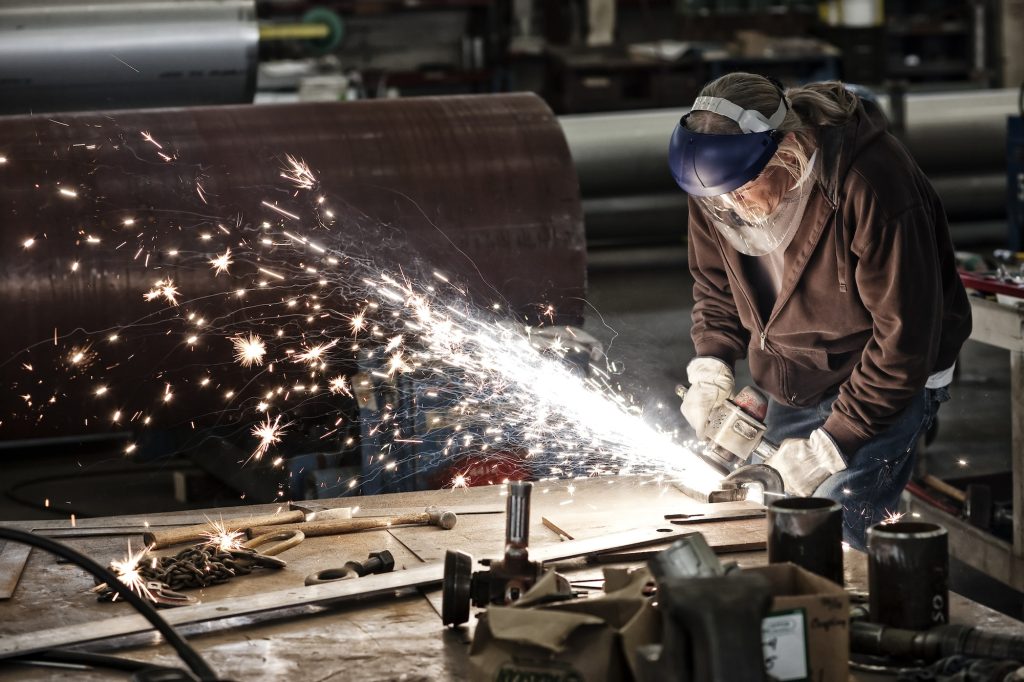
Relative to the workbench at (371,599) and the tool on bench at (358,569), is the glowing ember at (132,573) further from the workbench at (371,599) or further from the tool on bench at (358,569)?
the tool on bench at (358,569)

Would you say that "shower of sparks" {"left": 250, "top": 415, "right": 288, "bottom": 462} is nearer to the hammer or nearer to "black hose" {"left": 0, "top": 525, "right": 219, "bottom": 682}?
the hammer

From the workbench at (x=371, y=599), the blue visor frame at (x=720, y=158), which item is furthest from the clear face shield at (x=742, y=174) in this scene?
the workbench at (x=371, y=599)

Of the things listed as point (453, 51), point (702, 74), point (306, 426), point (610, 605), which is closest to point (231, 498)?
point (306, 426)

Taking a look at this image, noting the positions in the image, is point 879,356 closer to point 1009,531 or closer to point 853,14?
point 1009,531

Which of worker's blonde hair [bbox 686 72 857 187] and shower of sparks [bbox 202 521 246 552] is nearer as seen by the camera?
shower of sparks [bbox 202 521 246 552]

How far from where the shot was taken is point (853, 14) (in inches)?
412

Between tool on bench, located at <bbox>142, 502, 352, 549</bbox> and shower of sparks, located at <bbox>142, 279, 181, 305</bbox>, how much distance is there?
119cm

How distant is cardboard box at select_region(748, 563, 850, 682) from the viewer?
170 centimetres

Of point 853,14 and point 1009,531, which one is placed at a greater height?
point 853,14

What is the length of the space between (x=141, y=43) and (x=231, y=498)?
1.90 meters

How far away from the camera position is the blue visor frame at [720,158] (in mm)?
2582

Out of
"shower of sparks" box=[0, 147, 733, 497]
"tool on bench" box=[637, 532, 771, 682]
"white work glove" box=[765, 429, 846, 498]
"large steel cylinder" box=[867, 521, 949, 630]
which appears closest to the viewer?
"tool on bench" box=[637, 532, 771, 682]

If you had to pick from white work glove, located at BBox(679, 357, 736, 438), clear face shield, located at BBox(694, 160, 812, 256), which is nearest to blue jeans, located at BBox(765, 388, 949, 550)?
white work glove, located at BBox(679, 357, 736, 438)

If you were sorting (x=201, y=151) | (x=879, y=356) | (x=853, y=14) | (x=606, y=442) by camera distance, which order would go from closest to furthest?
(x=879, y=356)
(x=606, y=442)
(x=201, y=151)
(x=853, y=14)
